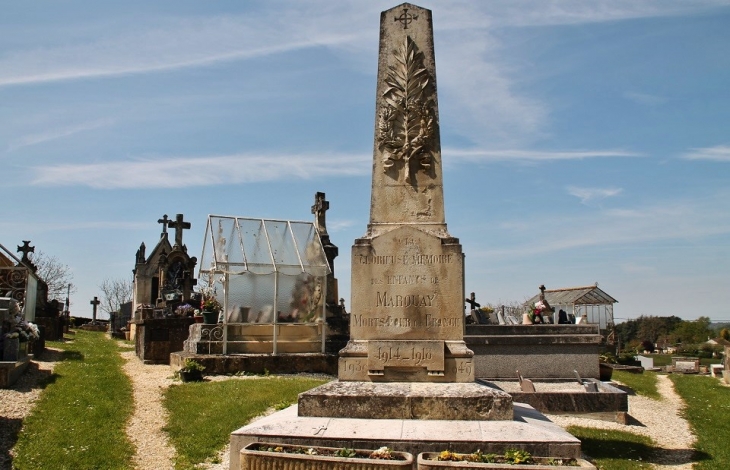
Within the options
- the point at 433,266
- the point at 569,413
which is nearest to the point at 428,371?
the point at 433,266

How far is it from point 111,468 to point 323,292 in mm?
10459

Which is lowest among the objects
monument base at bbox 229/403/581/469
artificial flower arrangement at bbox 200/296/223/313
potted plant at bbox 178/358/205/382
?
potted plant at bbox 178/358/205/382

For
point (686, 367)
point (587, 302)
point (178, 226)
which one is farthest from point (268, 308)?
point (587, 302)

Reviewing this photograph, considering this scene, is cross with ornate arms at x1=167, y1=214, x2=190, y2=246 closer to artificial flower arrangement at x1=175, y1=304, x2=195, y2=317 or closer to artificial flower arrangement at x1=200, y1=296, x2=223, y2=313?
artificial flower arrangement at x1=175, y1=304, x2=195, y2=317

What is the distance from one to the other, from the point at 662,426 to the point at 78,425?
10.1m

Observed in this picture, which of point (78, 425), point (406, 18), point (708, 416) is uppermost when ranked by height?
A: point (406, 18)

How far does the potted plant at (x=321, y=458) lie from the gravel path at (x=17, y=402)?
11.4 feet

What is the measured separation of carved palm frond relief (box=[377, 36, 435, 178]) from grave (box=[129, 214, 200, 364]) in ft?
41.0

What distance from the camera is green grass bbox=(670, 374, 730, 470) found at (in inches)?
380

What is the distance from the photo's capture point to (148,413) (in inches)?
456

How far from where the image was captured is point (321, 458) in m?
6.05

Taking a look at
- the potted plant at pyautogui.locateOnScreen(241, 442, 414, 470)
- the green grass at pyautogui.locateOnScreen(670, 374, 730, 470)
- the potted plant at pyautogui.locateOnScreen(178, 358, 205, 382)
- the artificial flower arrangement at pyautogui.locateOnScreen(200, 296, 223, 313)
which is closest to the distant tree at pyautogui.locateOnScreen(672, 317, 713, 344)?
the green grass at pyautogui.locateOnScreen(670, 374, 730, 470)

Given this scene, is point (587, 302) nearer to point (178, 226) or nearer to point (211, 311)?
point (178, 226)

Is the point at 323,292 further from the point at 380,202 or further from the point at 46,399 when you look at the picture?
the point at 380,202
